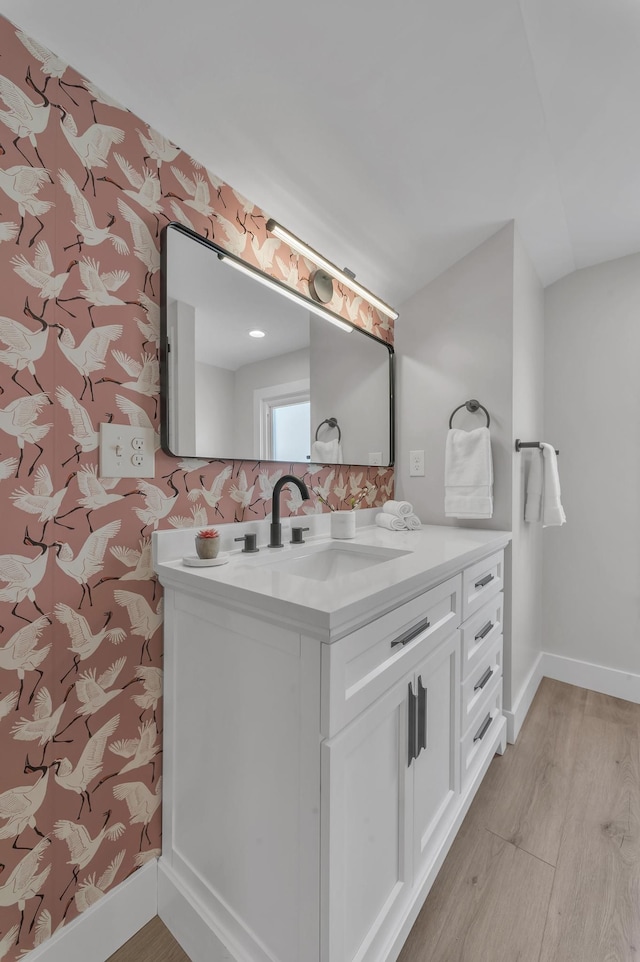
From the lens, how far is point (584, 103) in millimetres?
1306

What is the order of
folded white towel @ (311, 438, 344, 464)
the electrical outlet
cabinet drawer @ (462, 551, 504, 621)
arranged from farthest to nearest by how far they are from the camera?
1. the electrical outlet
2. folded white towel @ (311, 438, 344, 464)
3. cabinet drawer @ (462, 551, 504, 621)

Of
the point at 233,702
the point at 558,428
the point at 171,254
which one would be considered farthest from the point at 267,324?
the point at 558,428

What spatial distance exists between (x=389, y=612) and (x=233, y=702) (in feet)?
1.33

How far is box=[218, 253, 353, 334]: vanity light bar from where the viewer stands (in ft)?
4.42

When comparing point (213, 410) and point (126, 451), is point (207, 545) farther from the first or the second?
point (213, 410)

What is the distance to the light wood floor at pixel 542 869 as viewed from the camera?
105 centimetres

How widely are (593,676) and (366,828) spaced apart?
2.01 meters

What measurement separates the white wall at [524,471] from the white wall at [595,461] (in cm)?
10

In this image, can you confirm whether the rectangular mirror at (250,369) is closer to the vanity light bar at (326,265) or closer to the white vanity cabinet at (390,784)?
the vanity light bar at (326,265)

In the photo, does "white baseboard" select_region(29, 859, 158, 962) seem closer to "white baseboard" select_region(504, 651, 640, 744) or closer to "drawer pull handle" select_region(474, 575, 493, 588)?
"drawer pull handle" select_region(474, 575, 493, 588)

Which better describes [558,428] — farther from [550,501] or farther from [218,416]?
[218,416]

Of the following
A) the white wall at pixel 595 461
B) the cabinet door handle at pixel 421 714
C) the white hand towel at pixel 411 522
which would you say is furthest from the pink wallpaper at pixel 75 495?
the white wall at pixel 595 461

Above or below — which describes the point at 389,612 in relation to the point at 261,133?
below

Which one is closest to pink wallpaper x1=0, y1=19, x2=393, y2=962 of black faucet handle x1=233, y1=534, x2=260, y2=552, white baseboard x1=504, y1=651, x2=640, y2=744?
black faucet handle x1=233, y1=534, x2=260, y2=552
